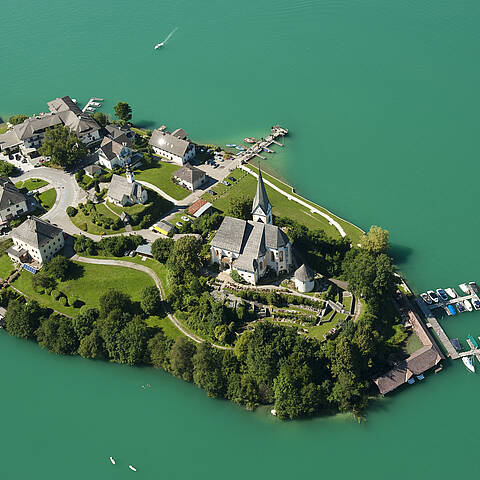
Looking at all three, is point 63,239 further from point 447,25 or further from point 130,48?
point 447,25

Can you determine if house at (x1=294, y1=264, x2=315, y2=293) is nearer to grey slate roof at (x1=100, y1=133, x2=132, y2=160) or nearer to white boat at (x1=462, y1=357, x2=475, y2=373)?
white boat at (x1=462, y1=357, x2=475, y2=373)

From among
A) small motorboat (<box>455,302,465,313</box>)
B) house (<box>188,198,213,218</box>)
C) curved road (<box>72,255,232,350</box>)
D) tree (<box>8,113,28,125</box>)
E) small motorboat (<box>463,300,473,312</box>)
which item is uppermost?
small motorboat (<box>463,300,473,312</box>)

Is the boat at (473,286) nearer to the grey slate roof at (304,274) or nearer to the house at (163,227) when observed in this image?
the grey slate roof at (304,274)

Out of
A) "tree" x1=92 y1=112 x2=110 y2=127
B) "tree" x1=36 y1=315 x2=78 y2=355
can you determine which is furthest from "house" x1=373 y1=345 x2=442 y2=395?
"tree" x1=92 y1=112 x2=110 y2=127

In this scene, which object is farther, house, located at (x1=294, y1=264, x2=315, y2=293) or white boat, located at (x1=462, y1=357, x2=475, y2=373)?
house, located at (x1=294, y1=264, x2=315, y2=293)

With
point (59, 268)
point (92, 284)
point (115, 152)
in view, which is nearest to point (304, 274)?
point (92, 284)

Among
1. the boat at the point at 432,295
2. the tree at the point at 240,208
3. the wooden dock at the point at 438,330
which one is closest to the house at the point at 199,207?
the tree at the point at 240,208
